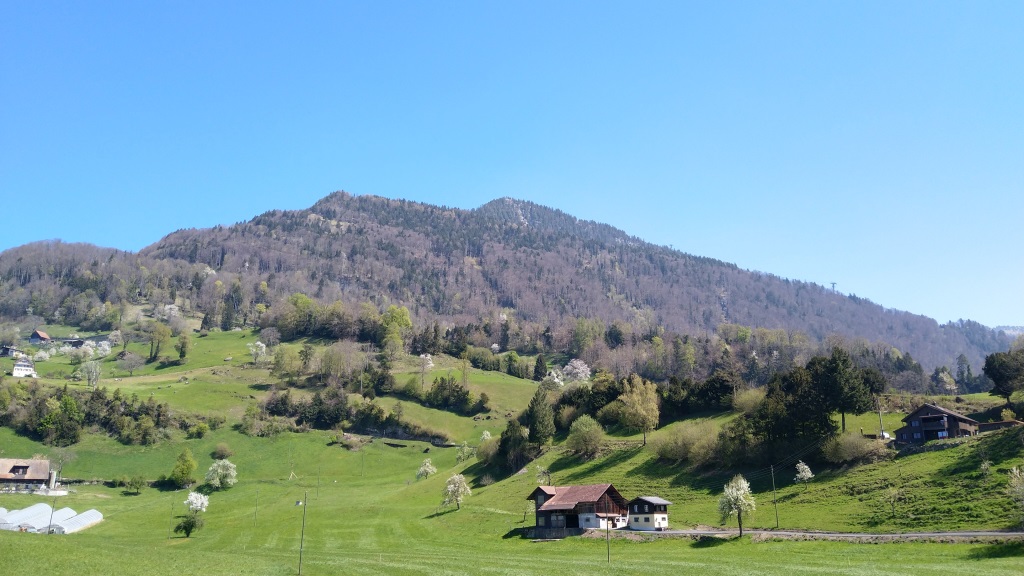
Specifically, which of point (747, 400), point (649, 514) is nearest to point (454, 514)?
point (649, 514)

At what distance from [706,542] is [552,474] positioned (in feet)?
126

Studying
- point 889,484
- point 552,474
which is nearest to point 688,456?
point 552,474

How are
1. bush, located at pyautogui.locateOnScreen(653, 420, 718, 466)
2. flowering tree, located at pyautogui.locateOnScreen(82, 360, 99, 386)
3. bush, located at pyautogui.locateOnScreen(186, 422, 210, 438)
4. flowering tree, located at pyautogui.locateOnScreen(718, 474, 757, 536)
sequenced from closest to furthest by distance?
flowering tree, located at pyautogui.locateOnScreen(718, 474, 757, 536)
bush, located at pyautogui.locateOnScreen(653, 420, 718, 466)
bush, located at pyautogui.locateOnScreen(186, 422, 210, 438)
flowering tree, located at pyautogui.locateOnScreen(82, 360, 99, 386)

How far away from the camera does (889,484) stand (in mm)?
59562

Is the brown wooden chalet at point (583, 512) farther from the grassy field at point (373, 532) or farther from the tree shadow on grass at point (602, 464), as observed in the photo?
the tree shadow on grass at point (602, 464)

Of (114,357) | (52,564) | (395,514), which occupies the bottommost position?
(395,514)

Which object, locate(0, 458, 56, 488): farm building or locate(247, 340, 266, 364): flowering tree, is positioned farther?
locate(247, 340, 266, 364): flowering tree

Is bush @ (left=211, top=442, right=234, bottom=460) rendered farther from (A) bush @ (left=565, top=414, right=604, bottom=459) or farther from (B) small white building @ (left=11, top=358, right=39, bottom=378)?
(B) small white building @ (left=11, top=358, right=39, bottom=378)

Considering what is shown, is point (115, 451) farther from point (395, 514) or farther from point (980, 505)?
point (980, 505)

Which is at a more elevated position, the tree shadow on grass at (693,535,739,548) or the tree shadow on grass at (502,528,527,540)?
the tree shadow on grass at (693,535,739,548)

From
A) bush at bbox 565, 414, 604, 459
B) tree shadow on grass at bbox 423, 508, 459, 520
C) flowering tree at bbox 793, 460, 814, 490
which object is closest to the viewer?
flowering tree at bbox 793, 460, 814, 490

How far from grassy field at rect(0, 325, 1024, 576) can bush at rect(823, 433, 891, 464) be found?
1.62 m

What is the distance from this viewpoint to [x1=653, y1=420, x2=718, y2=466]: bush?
80062 mm

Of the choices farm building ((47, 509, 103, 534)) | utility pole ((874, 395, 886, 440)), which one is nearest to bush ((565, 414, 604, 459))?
utility pole ((874, 395, 886, 440))
